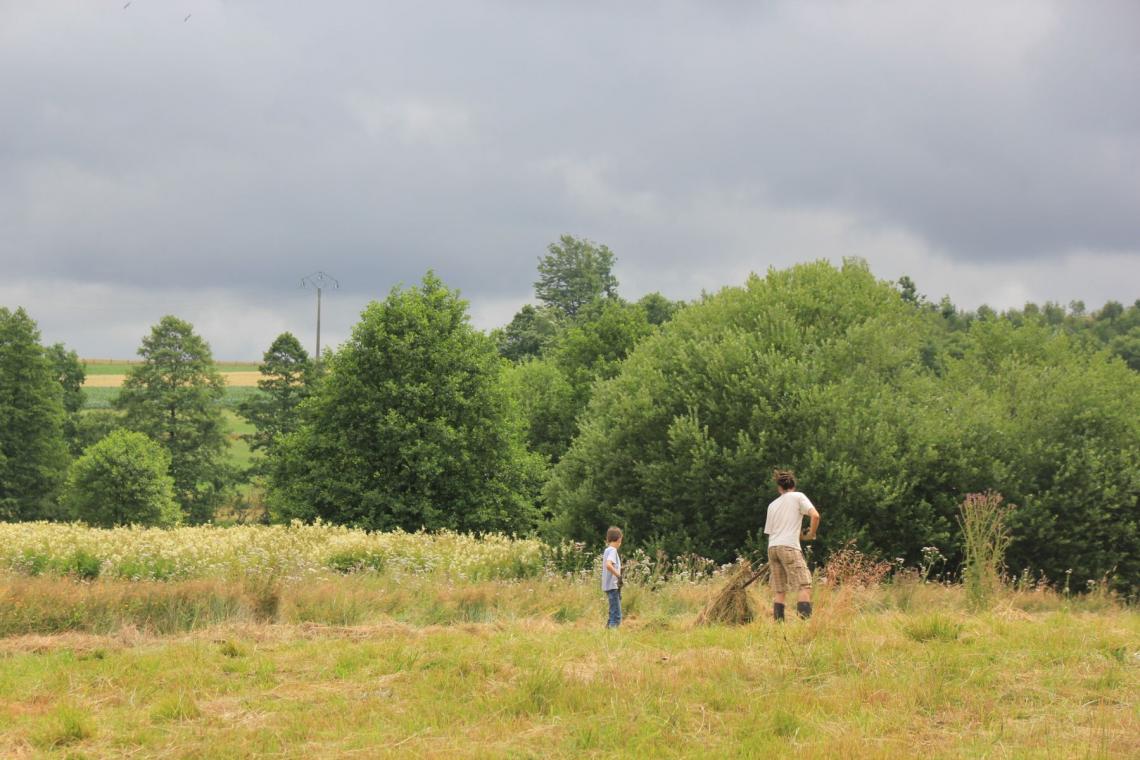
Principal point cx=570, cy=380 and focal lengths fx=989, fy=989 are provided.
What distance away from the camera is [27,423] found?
184ft

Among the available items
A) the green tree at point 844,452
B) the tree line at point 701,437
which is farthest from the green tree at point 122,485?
the green tree at point 844,452

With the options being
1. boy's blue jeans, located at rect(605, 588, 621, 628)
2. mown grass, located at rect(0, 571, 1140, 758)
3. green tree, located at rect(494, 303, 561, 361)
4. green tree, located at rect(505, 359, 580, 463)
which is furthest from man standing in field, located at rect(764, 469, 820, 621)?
green tree, located at rect(494, 303, 561, 361)

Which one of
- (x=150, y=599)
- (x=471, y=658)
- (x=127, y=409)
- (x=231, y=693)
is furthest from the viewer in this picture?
(x=127, y=409)

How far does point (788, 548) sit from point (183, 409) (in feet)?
185

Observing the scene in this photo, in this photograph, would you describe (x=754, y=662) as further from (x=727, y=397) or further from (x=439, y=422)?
(x=439, y=422)

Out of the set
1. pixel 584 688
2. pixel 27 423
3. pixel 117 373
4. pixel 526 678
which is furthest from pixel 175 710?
pixel 117 373

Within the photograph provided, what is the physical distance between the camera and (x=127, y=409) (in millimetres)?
61344

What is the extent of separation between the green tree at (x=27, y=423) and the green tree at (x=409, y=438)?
24.0 metres

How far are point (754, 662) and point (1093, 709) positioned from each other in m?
2.79

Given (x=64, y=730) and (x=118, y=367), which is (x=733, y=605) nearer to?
(x=64, y=730)

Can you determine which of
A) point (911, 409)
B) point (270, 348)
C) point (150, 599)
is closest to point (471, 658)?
point (150, 599)

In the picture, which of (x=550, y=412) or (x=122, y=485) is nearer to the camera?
(x=122, y=485)

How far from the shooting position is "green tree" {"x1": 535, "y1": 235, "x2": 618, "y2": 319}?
86562 mm

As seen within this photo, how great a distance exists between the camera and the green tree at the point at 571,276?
284ft
